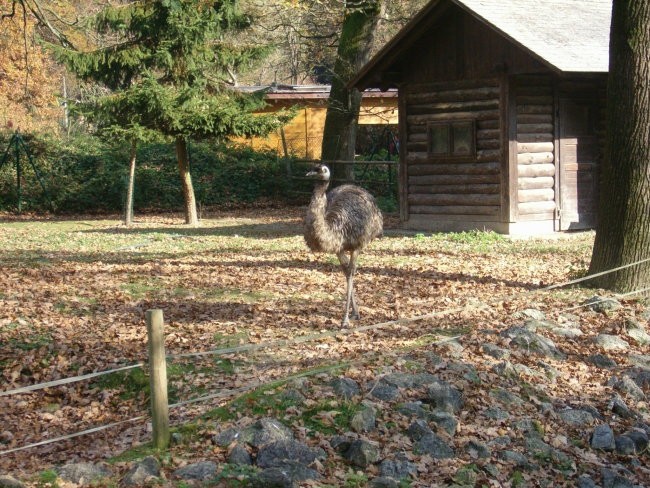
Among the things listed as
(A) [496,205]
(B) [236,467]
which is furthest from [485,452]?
(A) [496,205]

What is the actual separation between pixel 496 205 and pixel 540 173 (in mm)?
1173

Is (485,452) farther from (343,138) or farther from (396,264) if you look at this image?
(343,138)

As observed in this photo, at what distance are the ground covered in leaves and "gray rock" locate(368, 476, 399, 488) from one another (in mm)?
123

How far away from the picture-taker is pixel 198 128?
20.9 m

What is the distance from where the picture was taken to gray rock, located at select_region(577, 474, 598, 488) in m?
7.88

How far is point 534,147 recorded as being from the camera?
19.8 meters

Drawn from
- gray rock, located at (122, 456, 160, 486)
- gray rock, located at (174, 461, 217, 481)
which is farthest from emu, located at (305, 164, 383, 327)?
gray rock, located at (122, 456, 160, 486)

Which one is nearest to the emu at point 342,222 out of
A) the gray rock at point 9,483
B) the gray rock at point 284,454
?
the gray rock at point 284,454

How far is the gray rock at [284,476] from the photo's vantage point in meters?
6.68

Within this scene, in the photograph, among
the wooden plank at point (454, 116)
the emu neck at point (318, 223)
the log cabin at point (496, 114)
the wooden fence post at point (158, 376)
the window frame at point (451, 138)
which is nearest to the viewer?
the wooden fence post at point (158, 376)

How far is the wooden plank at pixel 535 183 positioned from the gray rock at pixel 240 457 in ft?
44.3

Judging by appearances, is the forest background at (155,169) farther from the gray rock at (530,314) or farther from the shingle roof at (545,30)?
the gray rock at (530,314)

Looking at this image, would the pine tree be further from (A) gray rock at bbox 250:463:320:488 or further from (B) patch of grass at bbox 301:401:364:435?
(A) gray rock at bbox 250:463:320:488

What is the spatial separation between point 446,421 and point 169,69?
1521cm
